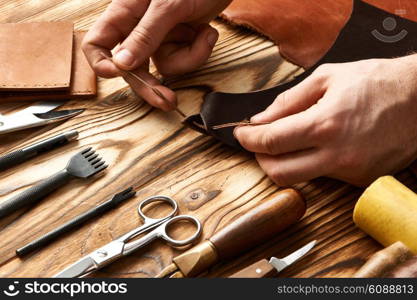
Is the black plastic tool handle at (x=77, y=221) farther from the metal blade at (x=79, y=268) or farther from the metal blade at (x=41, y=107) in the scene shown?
the metal blade at (x=41, y=107)

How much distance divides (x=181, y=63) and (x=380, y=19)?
440mm

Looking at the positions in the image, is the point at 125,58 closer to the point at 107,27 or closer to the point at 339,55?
the point at 107,27

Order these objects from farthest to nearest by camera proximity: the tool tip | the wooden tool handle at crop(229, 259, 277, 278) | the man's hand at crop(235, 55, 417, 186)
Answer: the tool tip < the man's hand at crop(235, 55, 417, 186) < the wooden tool handle at crop(229, 259, 277, 278)

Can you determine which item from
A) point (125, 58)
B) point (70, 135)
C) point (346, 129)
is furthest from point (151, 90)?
point (346, 129)

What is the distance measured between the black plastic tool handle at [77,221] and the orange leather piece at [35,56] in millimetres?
321

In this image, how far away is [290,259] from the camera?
0.90 metres

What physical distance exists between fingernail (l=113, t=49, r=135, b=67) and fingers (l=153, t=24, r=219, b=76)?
0.09 meters

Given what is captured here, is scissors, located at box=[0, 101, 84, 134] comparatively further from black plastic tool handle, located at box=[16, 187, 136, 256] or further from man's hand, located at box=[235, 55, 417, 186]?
man's hand, located at box=[235, 55, 417, 186]

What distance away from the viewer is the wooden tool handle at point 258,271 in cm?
86

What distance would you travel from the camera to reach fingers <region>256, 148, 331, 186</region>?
993 mm

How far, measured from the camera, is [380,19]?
1.27 meters

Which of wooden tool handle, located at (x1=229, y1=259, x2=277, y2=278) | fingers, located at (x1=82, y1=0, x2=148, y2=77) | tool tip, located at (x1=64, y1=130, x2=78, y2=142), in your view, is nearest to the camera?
wooden tool handle, located at (x1=229, y1=259, x2=277, y2=278)

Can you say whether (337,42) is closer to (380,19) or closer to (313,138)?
(380,19)

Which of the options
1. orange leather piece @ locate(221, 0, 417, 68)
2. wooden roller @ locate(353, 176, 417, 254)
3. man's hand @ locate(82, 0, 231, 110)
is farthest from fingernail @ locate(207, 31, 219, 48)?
wooden roller @ locate(353, 176, 417, 254)
